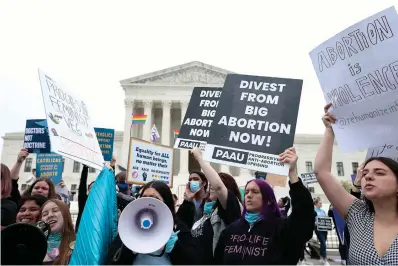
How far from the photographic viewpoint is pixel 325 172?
2.79m

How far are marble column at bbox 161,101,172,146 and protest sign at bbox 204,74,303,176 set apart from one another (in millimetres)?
38354

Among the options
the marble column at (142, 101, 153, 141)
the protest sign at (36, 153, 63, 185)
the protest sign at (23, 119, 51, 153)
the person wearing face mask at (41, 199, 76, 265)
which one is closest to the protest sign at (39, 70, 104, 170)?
the person wearing face mask at (41, 199, 76, 265)

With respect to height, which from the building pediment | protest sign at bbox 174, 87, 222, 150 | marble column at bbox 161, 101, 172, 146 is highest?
the building pediment

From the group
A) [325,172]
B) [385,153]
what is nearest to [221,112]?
[325,172]

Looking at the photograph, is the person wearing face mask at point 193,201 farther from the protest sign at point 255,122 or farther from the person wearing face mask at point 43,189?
the person wearing face mask at point 43,189

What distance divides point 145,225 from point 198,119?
3.06 meters

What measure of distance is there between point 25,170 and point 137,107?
2052cm

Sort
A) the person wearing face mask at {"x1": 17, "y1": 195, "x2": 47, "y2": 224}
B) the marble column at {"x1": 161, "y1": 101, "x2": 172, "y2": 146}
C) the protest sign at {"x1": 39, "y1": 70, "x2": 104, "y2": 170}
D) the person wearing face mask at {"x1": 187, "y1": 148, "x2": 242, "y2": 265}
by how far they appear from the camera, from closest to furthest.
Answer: the protest sign at {"x1": 39, "y1": 70, "x2": 104, "y2": 170} → the person wearing face mask at {"x1": 187, "y1": 148, "x2": 242, "y2": 265} → the person wearing face mask at {"x1": 17, "y1": 195, "x2": 47, "y2": 224} → the marble column at {"x1": 161, "y1": 101, "x2": 172, "y2": 146}

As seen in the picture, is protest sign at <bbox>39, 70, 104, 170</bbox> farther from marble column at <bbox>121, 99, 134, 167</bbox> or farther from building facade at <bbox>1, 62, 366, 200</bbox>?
marble column at <bbox>121, 99, 134, 167</bbox>

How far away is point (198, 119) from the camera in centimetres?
522

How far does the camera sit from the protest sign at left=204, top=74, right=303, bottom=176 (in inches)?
122

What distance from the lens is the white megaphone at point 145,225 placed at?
2275 millimetres

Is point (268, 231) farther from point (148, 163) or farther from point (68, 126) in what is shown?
point (148, 163)

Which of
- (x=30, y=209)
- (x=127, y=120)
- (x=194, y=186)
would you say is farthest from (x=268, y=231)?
(x=127, y=120)
